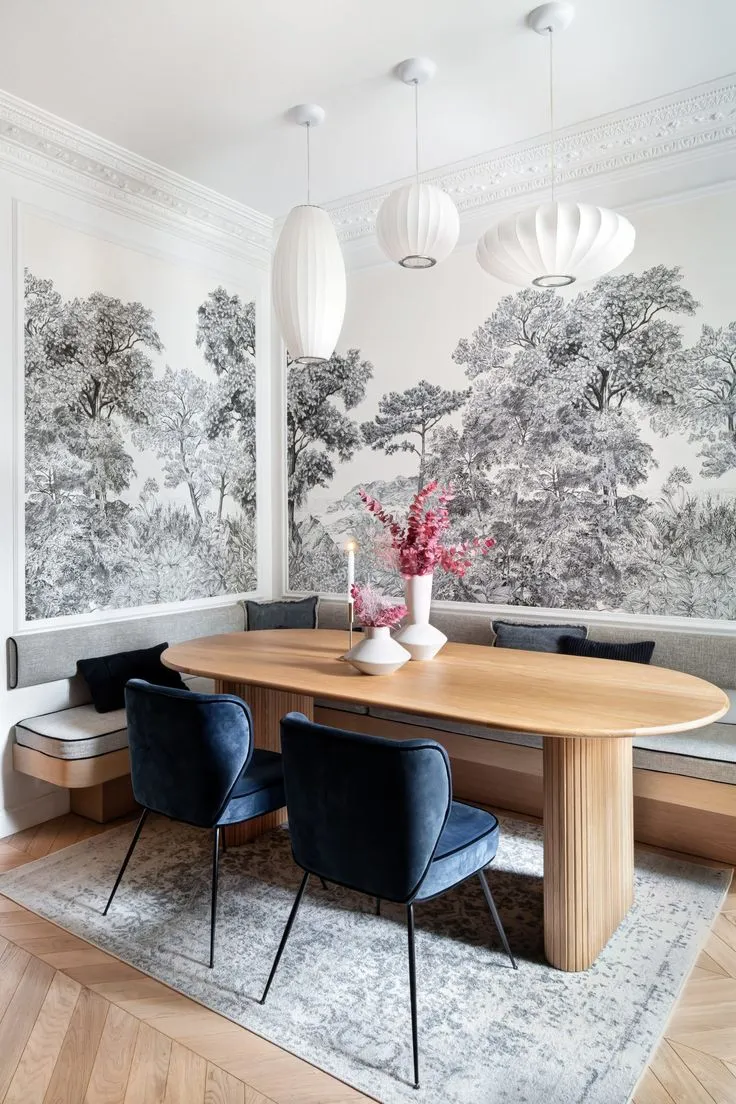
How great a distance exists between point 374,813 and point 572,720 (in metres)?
0.58

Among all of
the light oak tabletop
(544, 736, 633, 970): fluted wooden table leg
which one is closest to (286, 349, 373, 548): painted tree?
the light oak tabletop

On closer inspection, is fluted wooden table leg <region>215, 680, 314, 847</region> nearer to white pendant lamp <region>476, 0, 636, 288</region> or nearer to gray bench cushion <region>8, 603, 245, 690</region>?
gray bench cushion <region>8, 603, 245, 690</region>

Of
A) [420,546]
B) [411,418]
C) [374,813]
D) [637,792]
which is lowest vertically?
[637,792]

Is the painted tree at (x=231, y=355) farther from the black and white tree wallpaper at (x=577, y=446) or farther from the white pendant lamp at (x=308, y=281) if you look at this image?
the white pendant lamp at (x=308, y=281)

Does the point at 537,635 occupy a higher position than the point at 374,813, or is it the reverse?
the point at 537,635

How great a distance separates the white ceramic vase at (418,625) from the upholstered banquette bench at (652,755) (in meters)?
0.48

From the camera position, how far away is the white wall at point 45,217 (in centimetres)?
332

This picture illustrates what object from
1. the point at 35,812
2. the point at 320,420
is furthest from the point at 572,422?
the point at 35,812

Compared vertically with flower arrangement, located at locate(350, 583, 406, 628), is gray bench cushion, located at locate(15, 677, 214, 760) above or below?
below

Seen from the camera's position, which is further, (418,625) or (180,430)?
(180,430)

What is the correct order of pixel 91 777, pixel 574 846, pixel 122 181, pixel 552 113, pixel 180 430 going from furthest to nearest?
1. pixel 180 430
2. pixel 122 181
3. pixel 552 113
4. pixel 91 777
5. pixel 574 846

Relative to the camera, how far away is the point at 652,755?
2852mm

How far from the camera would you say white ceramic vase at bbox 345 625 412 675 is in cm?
258

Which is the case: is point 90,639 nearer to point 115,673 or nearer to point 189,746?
point 115,673
